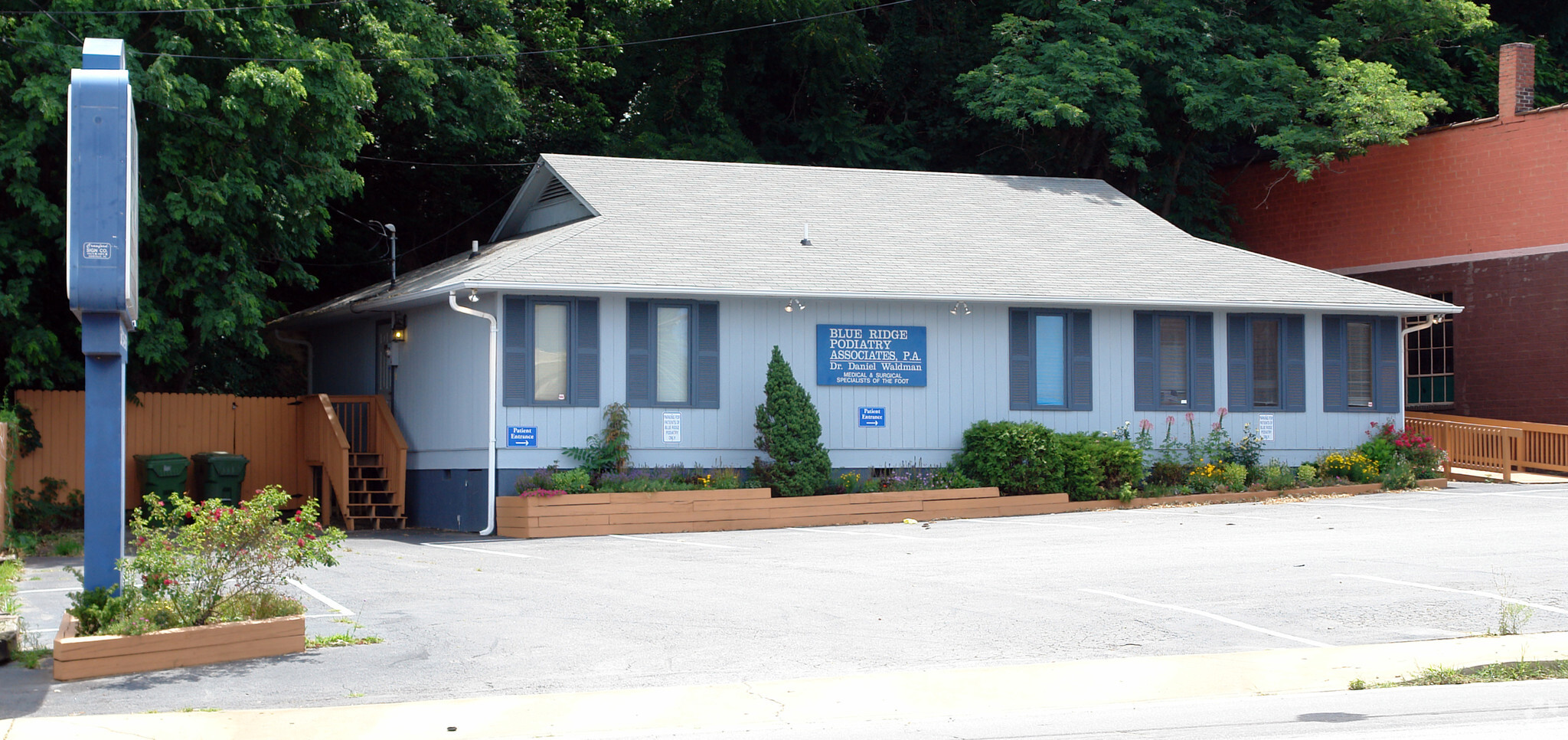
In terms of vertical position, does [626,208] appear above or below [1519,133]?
below

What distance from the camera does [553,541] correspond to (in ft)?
62.6

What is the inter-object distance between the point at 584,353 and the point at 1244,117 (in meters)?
17.9

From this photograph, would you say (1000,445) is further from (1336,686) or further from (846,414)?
(1336,686)

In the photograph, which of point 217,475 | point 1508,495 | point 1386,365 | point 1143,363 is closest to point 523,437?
point 217,475

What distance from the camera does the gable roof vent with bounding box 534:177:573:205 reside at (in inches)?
1004

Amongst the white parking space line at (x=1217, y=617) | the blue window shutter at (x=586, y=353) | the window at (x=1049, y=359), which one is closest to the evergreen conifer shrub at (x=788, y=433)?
the blue window shutter at (x=586, y=353)

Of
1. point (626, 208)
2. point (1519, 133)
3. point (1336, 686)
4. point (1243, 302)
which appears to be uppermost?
point (1519, 133)

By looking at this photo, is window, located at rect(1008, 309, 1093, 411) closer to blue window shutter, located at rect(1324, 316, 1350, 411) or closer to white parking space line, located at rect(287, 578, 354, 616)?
blue window shutter, located at rect(1324, 316, 1350, 411)

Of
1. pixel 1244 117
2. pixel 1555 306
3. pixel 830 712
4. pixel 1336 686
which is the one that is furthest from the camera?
pixel 1244 117

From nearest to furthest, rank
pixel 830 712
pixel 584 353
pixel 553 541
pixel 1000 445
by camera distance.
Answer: pixel 830 712
pixel 553 541
pixel 584 353
pixel 1000 445

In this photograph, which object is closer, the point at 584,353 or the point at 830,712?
the point at 830,712

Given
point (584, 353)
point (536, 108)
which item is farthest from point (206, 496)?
point (536, 108)

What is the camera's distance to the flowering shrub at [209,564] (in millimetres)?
10422

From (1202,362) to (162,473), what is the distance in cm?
1679
